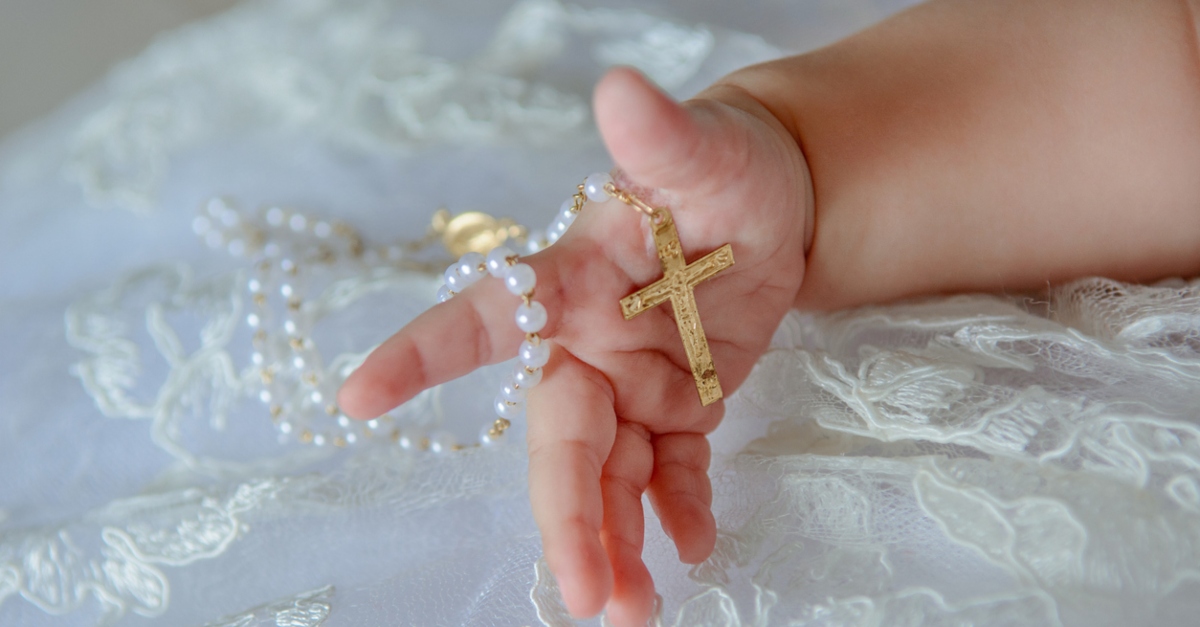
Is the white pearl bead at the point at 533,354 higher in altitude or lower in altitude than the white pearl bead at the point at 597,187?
lower

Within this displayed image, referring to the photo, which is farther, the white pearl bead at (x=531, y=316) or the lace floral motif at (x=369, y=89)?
the lace floral motif at (x=369, y=89)

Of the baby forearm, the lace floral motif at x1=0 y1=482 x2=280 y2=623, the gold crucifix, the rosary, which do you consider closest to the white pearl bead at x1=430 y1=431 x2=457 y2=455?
the rosary

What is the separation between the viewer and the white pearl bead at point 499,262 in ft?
1.83

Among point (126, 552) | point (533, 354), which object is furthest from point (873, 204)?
point (126, 552)

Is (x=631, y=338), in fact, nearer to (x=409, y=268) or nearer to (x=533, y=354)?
(x=533, y=354)

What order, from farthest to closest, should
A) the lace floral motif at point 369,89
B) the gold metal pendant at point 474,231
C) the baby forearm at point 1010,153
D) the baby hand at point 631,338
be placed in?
the lace floral motif at point 369,89
the gold metal pendant at point 474,231
the baby forearm at point 1010,153
the baby hand at point 631,338

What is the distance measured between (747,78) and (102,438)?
70 centimetres

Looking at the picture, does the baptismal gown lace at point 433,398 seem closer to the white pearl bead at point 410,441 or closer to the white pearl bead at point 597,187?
the white pearl bead at point 410,441

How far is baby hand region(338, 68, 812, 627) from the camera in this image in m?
0.50

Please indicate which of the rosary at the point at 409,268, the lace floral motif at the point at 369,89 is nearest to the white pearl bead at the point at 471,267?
the rosary at the point at 409,268

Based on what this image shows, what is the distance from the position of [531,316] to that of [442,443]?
247 millimetres

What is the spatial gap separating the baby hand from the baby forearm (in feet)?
0.24

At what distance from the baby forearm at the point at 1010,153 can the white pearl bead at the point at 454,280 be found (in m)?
0.33

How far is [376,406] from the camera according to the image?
0.51 m
